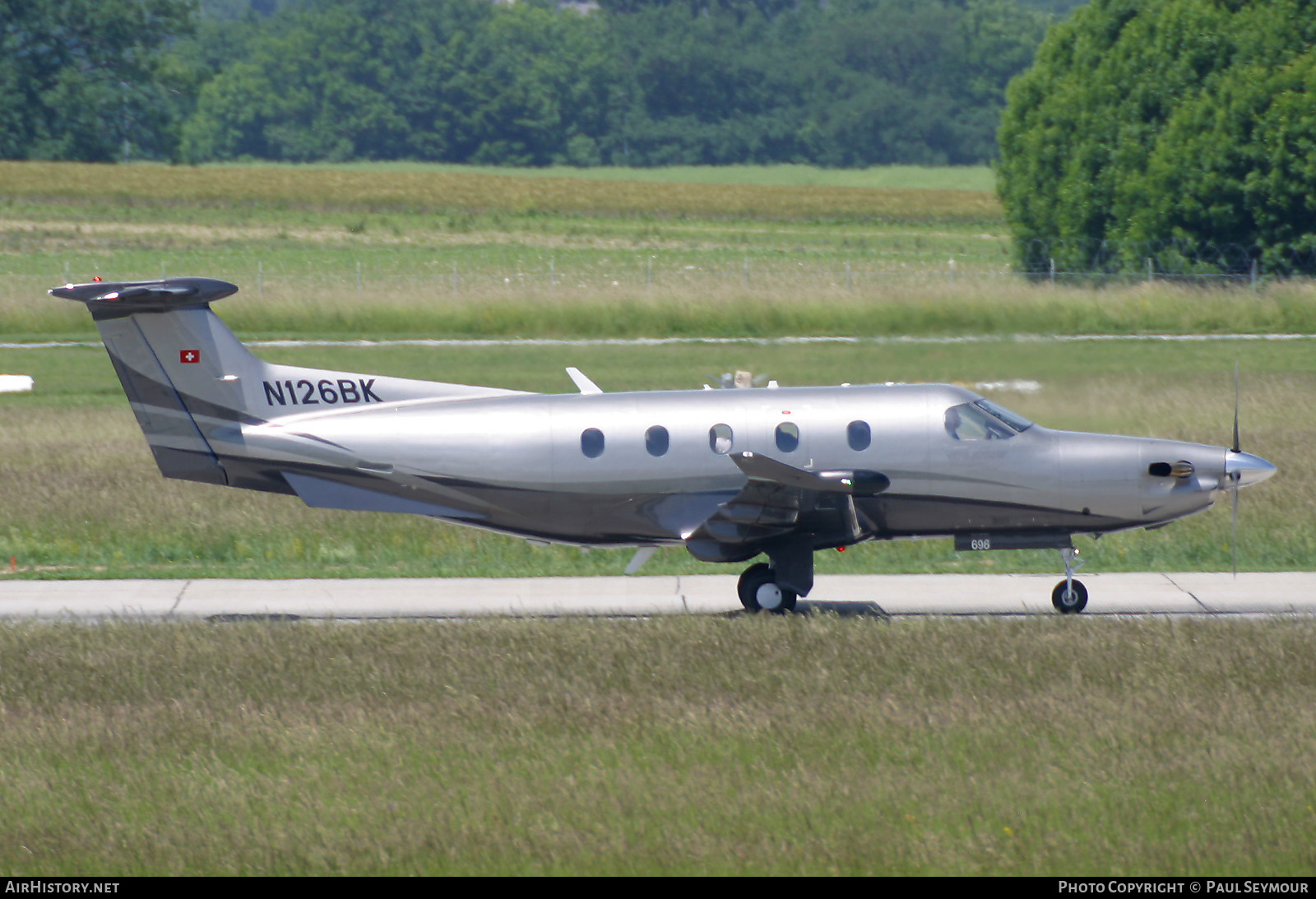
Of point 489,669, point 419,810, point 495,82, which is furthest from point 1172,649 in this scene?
point 495,82

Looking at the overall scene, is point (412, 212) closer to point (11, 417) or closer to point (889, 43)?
point (11, 417)

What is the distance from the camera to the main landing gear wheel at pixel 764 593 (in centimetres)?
1570

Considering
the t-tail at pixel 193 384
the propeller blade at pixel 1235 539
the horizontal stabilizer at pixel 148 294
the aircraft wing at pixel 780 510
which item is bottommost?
the propeller blade at pixel 1235 539

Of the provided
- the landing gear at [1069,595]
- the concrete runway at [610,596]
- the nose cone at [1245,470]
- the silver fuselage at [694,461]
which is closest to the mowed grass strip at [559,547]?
the silver fuselage at [694,461]

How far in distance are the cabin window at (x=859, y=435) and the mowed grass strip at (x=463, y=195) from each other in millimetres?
75627

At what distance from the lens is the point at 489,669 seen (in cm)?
1344

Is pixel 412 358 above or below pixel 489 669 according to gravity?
below

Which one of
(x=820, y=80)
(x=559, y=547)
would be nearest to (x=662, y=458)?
(x=559, y=547)

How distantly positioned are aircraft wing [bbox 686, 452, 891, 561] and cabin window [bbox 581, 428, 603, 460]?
4.18ft

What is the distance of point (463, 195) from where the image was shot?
98438 mm

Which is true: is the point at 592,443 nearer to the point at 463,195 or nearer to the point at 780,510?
the point at 780,510

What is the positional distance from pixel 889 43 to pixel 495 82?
48.3m

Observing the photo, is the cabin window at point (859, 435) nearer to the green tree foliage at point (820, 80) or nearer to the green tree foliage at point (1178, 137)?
the green tree foliage at point (1178, 137)

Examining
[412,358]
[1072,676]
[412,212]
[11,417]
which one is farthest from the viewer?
[412,212]
